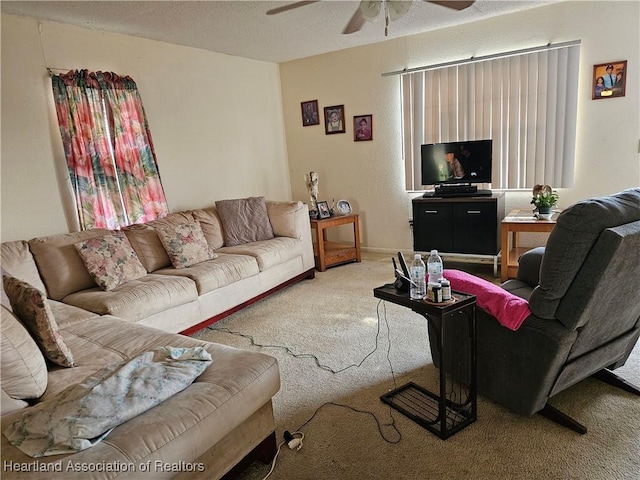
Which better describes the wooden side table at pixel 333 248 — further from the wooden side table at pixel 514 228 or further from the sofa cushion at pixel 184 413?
the sofa cushion at pixel 184 413

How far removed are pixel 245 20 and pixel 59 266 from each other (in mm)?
2497

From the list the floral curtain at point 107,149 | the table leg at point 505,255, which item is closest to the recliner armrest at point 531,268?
the table leg at point 505,255

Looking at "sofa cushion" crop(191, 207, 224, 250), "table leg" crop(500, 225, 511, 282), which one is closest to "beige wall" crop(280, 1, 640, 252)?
"table leg" crop(500, 225, 511, 282)

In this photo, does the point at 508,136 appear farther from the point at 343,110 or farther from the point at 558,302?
the point at 558,302

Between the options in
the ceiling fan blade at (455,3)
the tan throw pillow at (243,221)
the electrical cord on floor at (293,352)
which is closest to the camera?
the ceiling fan blade at (455,3)

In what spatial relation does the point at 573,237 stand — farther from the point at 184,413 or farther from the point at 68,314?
the point at 68,314

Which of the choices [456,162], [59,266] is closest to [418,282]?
[59,266]

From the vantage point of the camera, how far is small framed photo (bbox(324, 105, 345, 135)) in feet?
17.4

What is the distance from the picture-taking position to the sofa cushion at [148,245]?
134 inches

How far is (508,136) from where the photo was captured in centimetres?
431

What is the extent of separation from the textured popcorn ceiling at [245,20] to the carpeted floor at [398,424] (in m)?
2.57

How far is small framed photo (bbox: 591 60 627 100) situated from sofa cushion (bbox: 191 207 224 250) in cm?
376

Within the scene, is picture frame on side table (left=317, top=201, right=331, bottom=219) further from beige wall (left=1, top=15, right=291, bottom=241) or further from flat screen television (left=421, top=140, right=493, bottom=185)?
flat screen television (left=421, top=140, right=493, bottom=185)

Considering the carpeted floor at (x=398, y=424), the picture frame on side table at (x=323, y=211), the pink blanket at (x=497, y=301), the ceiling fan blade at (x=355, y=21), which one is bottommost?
the carpeted floor at (x=398, y=424)
